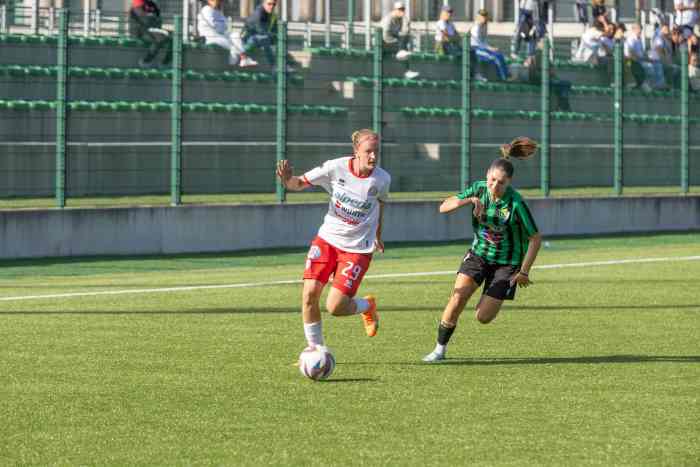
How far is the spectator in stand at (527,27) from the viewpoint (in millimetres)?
31455

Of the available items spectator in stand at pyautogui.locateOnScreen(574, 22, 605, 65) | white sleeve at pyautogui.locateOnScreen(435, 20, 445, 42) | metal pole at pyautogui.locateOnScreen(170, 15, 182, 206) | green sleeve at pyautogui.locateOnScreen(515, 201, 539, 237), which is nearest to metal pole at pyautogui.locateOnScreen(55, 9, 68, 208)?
metal pole at pyautogui.locateOnScreen(170, 15, 182, 206)

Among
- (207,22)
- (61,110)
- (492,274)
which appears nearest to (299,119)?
(207,22)

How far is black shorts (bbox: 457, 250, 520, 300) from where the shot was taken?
1127 centimetres

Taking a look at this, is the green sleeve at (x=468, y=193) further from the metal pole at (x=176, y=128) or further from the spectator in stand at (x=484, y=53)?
the spectator in stand at (x=484, y=53)

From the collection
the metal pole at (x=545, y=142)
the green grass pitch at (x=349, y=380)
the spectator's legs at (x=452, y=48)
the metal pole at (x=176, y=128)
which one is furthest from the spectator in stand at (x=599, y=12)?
the green grass pitch at (x=349, y=380)

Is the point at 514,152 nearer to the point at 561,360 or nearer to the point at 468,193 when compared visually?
the point at 468,193

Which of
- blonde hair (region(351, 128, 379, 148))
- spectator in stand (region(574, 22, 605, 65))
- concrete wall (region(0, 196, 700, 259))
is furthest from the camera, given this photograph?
spectator in stand (region(574, 22, 605, 65))

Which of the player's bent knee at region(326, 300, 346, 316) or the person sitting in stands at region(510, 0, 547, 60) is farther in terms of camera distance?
the person sitting in stands at region(510, 0, 547, 60)

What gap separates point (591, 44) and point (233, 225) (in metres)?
13.5

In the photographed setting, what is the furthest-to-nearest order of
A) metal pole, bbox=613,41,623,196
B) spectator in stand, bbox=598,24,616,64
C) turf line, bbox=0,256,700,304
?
1. spectator in stand, bbox=598,24,616,64
2. metal pole, bbox=613,41,623,196
3. turf line, bbox=0,256,700,304

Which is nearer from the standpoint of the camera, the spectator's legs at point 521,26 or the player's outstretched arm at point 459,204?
the player's outstretched arm at point 459,204

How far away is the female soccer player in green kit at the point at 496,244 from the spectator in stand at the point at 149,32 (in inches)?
549

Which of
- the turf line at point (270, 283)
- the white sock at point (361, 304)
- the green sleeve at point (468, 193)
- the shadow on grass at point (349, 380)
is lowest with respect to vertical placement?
the shadow on grass at point (349, 380)

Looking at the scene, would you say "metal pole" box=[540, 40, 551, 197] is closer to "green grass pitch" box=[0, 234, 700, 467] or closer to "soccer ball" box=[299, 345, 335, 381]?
"green grass pitch" box=[0, 234, 700, 467]
